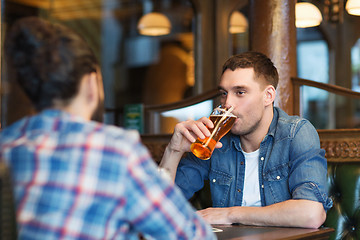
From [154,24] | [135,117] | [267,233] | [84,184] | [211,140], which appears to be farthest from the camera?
[154,24]

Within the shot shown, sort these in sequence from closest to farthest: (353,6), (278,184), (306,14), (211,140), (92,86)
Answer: (92,86)
(211,140)
(278,184)
(353,6)
(306,14)

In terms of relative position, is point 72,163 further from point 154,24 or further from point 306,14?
point 154,24

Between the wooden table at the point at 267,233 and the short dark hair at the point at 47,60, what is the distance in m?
0.77

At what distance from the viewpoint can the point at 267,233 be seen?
1.65 meters

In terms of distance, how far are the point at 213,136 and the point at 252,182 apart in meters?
0.38

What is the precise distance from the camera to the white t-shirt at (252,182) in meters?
2.23

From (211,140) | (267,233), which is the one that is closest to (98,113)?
(267,233)

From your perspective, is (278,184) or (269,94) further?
(269,94)

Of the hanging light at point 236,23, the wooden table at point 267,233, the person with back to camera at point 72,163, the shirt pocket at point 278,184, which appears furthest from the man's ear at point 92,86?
the hanging light at point 236,23

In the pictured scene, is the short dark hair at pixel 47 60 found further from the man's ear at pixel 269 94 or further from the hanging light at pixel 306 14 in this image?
the hanging light at pixel 306 14

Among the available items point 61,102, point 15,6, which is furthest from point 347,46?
point 61,102

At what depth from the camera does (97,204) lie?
962 mm

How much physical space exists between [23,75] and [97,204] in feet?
1.12

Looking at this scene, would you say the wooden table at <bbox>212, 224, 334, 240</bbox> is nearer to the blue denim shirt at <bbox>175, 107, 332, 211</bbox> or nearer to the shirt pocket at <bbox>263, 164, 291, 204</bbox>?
the blue denim shirt at <bbox>175, 107, 332, 211</bbox>
